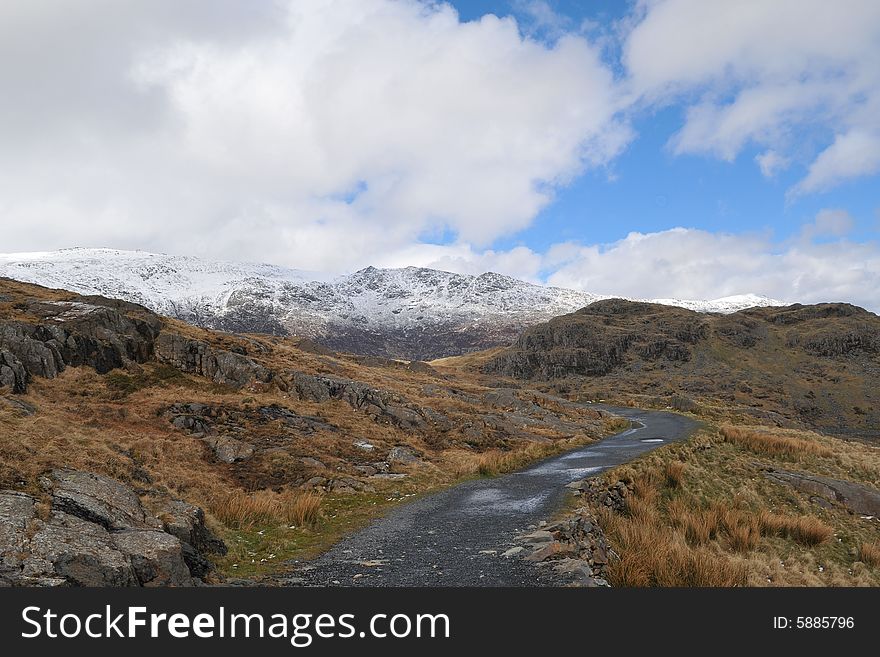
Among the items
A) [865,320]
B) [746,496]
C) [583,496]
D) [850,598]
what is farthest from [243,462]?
[865,320]

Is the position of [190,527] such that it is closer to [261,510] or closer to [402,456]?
[261,510]

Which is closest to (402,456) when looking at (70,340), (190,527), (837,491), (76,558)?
(190,527)

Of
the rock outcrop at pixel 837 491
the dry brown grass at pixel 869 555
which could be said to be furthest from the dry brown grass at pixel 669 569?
the rock outcrop at pixel 837 491

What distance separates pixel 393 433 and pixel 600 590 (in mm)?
22840

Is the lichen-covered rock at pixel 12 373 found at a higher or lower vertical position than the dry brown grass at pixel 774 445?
higher

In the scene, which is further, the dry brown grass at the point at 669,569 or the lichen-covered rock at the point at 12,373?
the lichen-covered rock at the point at 12,373

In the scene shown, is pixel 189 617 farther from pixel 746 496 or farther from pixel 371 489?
pixel 746 496

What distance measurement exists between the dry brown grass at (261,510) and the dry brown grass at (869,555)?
1782cm

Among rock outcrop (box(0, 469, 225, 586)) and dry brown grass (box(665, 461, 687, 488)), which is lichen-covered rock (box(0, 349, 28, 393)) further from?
dry brown grass (box(665, 461, 687, 488))

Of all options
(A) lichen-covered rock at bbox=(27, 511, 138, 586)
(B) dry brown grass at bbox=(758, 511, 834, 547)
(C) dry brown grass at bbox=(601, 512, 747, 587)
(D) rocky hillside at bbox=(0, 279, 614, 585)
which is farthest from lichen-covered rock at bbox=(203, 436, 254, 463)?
(B) dry brown grass at bbox=(758, 511, 834, 547)

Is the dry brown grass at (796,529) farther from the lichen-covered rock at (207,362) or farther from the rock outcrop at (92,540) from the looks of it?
the lichen-covered rock at (207,362)

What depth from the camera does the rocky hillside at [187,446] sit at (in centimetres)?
838

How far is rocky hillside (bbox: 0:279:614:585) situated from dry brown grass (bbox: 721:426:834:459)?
1090 centimetres

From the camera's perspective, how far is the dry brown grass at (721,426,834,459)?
3111 centimetres
